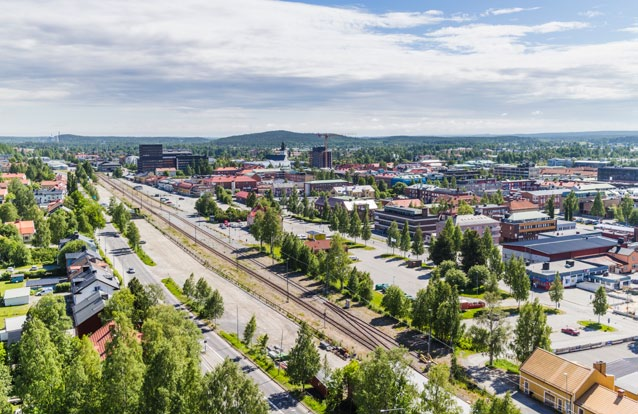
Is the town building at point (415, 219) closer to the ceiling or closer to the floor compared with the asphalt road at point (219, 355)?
closer to the ceiling

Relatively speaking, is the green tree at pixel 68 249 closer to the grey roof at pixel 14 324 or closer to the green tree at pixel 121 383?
the grey roof at pixel 14 324

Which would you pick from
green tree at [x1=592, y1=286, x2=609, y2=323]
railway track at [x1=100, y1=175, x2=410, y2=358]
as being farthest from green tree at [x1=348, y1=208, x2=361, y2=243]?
green tree at [x1=592, y1=286, x2=609, y2=323]

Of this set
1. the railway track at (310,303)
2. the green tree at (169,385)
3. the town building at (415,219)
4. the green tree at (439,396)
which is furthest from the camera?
the town building at (415,219)

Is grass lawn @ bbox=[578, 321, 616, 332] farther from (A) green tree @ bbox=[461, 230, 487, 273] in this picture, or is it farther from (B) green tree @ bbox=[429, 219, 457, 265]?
(B) green tree @ bbox=[429, 219, 457, 265]

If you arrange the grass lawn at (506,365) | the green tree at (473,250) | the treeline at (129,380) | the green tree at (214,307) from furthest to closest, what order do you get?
the green tree at (473,250) < the green tree at (214,307) < the grass lawn at (506,365) < the treeline at (129,380)

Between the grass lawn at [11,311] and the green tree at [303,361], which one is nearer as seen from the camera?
the green tree at [303,361]

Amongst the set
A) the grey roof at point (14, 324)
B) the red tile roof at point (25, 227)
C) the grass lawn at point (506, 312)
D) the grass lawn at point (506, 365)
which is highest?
the red tile roof at point (25, 227)

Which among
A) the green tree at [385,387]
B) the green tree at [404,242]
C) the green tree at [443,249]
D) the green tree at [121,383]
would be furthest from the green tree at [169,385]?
the green tree at [404,242]

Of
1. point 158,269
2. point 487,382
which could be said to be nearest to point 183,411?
point 487,382

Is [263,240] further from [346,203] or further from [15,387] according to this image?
[15,387]
